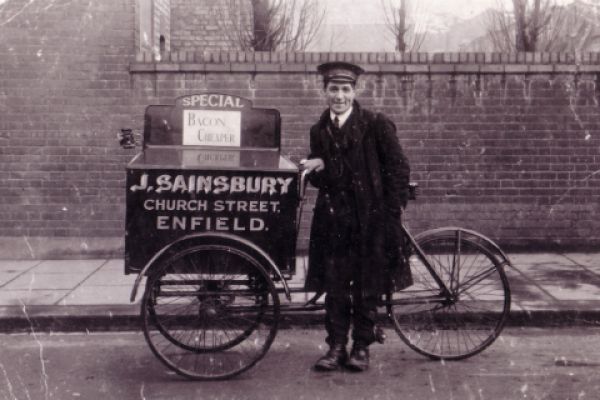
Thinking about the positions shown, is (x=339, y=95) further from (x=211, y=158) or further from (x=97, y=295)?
(x=97, y=295)

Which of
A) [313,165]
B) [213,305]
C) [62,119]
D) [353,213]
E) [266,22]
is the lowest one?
[213,305]

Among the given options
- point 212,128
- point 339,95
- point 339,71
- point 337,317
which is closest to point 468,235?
point 337,317

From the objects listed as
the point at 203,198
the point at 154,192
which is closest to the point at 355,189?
the point at 203,198

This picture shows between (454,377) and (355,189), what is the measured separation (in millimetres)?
1292

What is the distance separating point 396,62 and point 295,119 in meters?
1.25

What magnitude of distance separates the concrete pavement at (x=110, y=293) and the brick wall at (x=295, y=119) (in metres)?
0.50

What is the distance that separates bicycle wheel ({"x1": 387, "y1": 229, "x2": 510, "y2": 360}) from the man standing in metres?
0.23

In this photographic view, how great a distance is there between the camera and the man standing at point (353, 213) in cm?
486

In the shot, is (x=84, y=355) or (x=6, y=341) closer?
(x=84, y=355)

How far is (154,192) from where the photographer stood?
4.78 meters

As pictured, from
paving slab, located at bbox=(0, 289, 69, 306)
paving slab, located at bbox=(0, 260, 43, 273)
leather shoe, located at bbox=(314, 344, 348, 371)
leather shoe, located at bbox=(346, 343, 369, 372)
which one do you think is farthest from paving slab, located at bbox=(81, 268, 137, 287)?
leather shoe, located at bbox=(346, 343, 369, 372)

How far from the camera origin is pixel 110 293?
6695 mm

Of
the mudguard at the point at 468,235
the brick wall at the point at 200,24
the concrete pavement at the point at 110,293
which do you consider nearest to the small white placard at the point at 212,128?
the mudguard at the point at 468,235

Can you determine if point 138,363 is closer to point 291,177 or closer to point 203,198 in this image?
point 203,198
